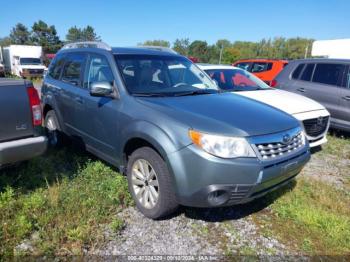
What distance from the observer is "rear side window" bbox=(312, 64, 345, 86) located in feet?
21.9

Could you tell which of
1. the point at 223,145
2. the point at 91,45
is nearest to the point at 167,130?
the point at 223,145

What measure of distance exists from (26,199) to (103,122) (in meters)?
1.22

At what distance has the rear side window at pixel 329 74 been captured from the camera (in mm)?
6672

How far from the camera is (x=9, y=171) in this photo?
413 centimetres

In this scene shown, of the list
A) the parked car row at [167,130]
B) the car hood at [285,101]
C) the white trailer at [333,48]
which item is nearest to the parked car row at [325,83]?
the car hood at [285,101]

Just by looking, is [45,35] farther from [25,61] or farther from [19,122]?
[19,122]

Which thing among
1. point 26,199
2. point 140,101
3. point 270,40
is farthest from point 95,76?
point 270,40

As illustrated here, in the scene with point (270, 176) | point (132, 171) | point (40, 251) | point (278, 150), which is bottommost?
point (40, 251)

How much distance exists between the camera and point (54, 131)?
17.5 feet

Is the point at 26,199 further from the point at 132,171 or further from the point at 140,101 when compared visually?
the point at 140,101

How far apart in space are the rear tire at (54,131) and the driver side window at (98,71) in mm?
1245

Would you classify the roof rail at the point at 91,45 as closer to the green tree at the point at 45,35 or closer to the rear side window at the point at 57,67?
the rear side window at the point at 57,67

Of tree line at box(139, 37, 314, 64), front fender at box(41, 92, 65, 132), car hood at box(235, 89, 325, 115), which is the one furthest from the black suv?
tree line at box(139, 37, 314, 64)

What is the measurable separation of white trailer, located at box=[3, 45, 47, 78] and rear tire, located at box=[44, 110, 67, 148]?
21.5 m
